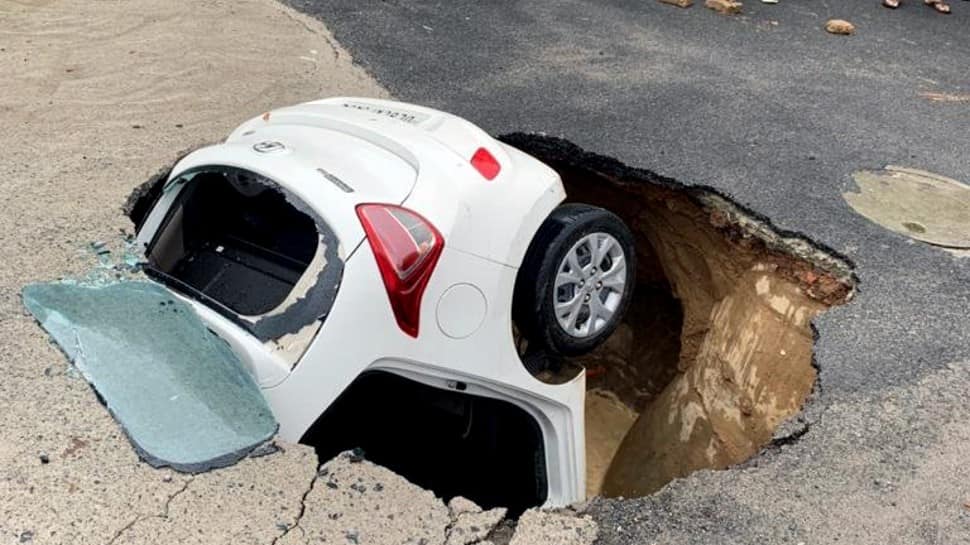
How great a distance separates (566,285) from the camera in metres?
3.91

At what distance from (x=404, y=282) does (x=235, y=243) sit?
99 cm

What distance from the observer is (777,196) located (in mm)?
5348

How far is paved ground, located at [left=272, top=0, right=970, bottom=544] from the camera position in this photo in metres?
3.13

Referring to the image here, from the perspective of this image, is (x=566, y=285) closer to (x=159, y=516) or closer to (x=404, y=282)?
(x=404, y=282)

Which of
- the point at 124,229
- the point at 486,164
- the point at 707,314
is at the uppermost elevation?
the point at 486,164

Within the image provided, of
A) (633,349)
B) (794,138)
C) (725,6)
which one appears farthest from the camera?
(725,6)

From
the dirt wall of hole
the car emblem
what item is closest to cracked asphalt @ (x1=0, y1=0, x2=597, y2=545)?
the car emblem

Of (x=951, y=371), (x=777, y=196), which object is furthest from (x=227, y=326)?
(x=777, y=196)

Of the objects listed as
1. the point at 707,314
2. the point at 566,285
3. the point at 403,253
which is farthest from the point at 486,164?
the point at 707,314

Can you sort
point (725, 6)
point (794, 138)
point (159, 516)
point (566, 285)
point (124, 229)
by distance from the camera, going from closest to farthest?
1. point (159, 516)
2. point (566, 285)
3. point (124, 229)
4. point (794, 138)
5. point (725, 6)

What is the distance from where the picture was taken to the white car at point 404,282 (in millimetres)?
3176

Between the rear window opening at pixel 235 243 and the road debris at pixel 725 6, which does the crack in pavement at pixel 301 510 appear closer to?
the rear window opening at pixel 235 243

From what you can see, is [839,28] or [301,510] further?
[839,28]

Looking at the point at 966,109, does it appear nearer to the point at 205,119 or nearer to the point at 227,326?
the point at 205,119
